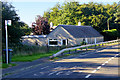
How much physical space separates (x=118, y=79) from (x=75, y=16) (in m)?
68.3

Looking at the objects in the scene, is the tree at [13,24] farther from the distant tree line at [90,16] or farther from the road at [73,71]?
the distant tree line at [90,16]

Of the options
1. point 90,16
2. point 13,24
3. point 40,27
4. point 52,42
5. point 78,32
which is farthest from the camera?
point 90,16

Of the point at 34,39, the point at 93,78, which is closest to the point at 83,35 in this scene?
the point at 34,39

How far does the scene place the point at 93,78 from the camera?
36.8 feet

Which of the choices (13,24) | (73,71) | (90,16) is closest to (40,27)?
(90,16)

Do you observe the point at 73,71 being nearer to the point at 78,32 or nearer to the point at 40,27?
the point at 78,32

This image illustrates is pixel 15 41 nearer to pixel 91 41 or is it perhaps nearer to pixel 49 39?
pixel 49 39

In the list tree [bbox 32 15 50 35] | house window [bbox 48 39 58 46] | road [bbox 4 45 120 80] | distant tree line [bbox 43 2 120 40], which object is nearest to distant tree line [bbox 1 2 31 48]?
road [bbox 4 45 120 80]

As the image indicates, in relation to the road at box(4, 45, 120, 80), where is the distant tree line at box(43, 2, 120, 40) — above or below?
above

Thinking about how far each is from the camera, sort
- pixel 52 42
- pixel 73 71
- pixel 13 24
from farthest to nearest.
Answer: pixel 52 42 < pixel 13 24 < pixel 73 71

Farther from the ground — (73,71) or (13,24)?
(13,24)

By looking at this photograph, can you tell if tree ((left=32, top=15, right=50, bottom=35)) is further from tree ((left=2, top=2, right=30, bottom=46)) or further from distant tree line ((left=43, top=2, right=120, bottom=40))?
tree ((left=2, top=2, right=30, bottom=46))

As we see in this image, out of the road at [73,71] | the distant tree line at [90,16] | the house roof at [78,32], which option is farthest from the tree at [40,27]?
the road at [73,71]

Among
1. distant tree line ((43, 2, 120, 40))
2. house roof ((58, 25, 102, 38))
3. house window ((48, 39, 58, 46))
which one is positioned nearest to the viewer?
house roof ((58, 25, 102, 38))
